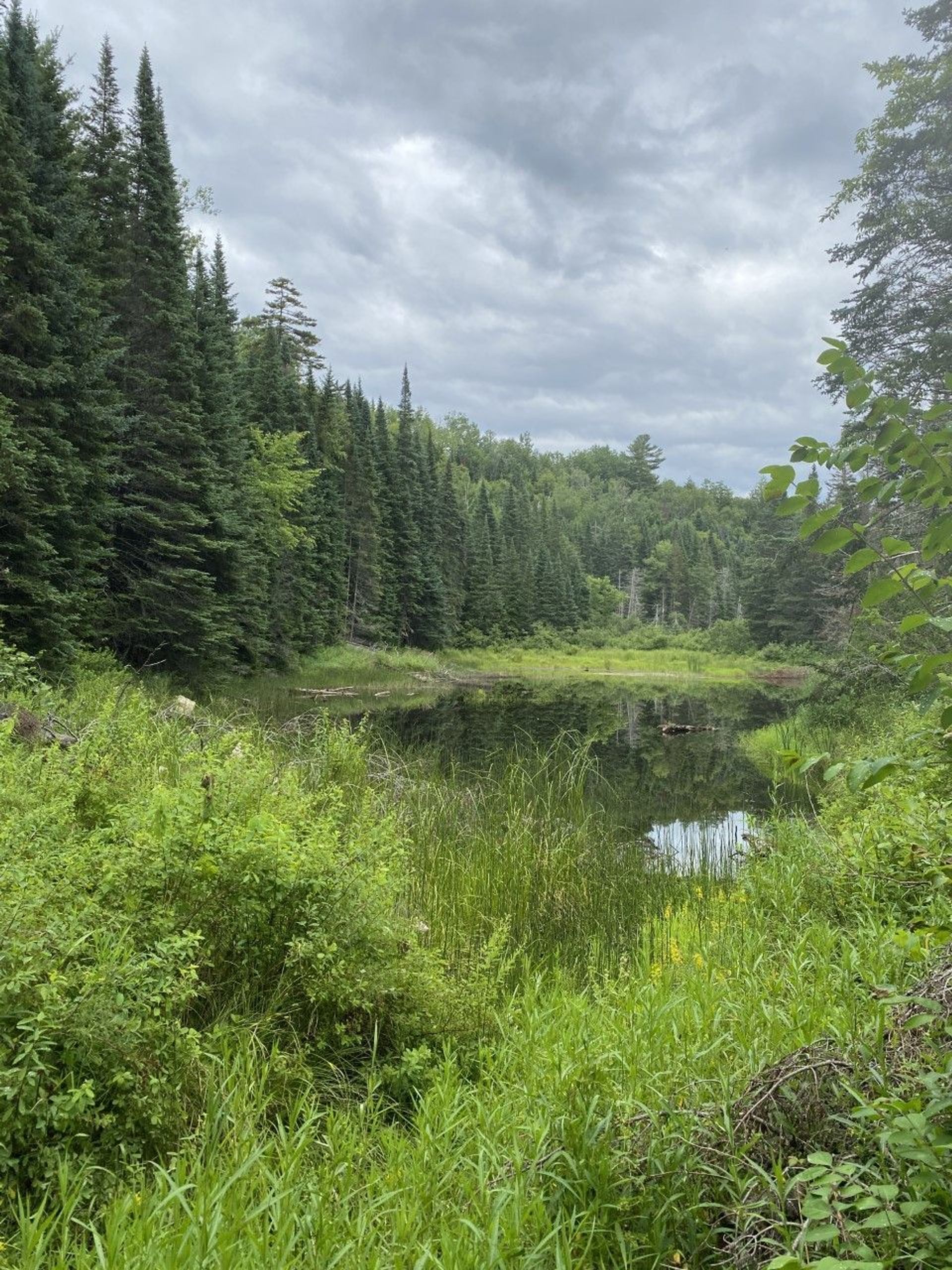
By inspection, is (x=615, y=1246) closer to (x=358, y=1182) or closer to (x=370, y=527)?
(x=358, y=1182)

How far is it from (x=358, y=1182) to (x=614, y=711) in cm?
2289

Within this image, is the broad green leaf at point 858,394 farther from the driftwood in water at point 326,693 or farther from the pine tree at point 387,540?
the pine tree at point 387,540

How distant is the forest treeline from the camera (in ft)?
40.3

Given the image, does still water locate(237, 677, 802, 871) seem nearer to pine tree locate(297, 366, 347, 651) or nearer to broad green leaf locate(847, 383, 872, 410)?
broad green leaf locate(847, 383, 872, 410)

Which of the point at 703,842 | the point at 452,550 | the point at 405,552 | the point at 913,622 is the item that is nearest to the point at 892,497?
the point at 913,622

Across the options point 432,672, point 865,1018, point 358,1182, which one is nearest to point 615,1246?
point 358,1182

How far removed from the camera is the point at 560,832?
676cm

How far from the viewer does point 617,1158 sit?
2.08 m

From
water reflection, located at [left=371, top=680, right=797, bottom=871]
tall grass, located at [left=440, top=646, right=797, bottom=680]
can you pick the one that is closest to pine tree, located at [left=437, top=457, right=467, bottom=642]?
tall grass, located at [left=440, top=646, right=797, bottom=680]

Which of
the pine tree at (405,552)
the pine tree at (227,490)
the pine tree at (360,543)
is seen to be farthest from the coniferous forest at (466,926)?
the pine tree at (405,552)

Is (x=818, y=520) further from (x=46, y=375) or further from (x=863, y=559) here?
(x=46, y=375)

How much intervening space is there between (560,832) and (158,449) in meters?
15.7

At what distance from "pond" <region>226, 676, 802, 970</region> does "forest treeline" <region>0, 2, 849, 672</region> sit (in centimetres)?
315

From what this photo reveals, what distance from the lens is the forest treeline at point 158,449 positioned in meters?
12.3
